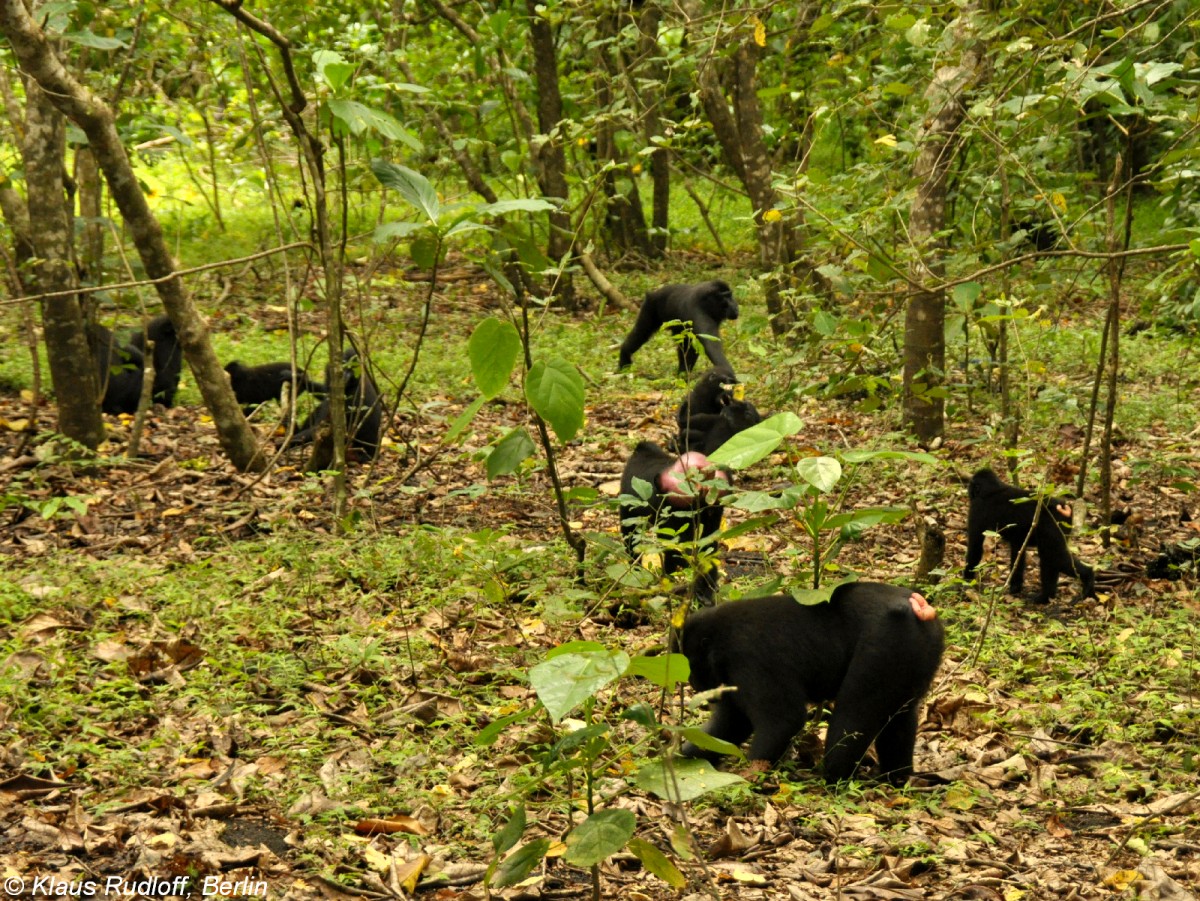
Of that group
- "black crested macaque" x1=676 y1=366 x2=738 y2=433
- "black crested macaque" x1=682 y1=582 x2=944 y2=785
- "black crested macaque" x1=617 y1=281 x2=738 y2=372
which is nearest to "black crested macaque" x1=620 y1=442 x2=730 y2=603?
"black crested macaque" x1=682 y1=582 x2=944 y2=785

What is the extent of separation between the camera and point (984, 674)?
5801 mm

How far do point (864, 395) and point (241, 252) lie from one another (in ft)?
29.7

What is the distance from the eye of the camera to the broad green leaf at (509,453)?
15.4 ft

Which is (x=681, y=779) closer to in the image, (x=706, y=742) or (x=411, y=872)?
(x=706, y=742)

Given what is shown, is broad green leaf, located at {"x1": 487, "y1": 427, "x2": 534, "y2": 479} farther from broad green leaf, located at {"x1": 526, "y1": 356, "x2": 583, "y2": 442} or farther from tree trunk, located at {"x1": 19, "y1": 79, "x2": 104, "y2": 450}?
tree trunk, located at {"x1": 19, "y1": 79, "x2": 104, "y2": 450}

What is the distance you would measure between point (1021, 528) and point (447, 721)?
3.75 m

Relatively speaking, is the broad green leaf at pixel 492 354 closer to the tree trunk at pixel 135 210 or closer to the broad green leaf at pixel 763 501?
the broad green leaf at pixel 763 501

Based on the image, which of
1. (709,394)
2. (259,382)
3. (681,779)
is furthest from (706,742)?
(259,382)

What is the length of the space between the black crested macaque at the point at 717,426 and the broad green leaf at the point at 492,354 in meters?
3.89

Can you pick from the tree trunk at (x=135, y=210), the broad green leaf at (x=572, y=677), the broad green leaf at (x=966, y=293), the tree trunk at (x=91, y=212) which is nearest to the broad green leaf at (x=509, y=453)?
the broad green leaf at (x=572, y=677)

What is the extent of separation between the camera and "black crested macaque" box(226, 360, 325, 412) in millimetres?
10383

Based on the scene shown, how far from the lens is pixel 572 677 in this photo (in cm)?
274

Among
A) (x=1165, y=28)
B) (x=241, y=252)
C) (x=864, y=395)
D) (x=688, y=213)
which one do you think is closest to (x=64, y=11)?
(x=864, y=395)

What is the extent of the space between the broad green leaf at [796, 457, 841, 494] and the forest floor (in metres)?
0.74
